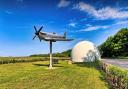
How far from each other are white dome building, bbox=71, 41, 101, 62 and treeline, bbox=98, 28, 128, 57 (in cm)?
3232

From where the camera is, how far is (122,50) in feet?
356

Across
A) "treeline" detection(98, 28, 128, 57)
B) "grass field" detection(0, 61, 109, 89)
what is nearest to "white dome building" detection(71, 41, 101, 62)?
"treeline" detection(98, 28, 128, 57)

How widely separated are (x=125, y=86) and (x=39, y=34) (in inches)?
1531

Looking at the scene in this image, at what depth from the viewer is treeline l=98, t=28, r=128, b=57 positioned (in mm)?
108438

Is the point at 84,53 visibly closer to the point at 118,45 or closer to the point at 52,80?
the point at 118,45

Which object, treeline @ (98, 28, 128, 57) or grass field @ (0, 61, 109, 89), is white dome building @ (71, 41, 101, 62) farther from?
grass field @ (0, 61, 109, 89)

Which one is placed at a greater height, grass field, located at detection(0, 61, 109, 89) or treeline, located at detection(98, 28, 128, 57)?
treeline, located at detection(98, 28, 128, 57)

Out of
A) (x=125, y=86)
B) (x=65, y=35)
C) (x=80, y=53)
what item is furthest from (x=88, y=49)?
(x=125, y=86)

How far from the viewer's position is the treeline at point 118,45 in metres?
108

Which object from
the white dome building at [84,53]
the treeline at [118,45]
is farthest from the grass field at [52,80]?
the treeline at [118,45]

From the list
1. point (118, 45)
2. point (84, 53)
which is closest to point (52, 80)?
point (84, 53)

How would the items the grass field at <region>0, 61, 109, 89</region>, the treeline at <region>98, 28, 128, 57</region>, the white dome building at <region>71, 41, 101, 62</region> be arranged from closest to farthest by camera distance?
the grass field at <region>0, 61, 109, 89</region>
the white dome building at <region>71, 41, 101, 62</region>
the treeline at <region>98, 28, 128, 57</region>

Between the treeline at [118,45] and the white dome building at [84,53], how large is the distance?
32.3 meters

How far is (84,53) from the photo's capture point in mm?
76000
